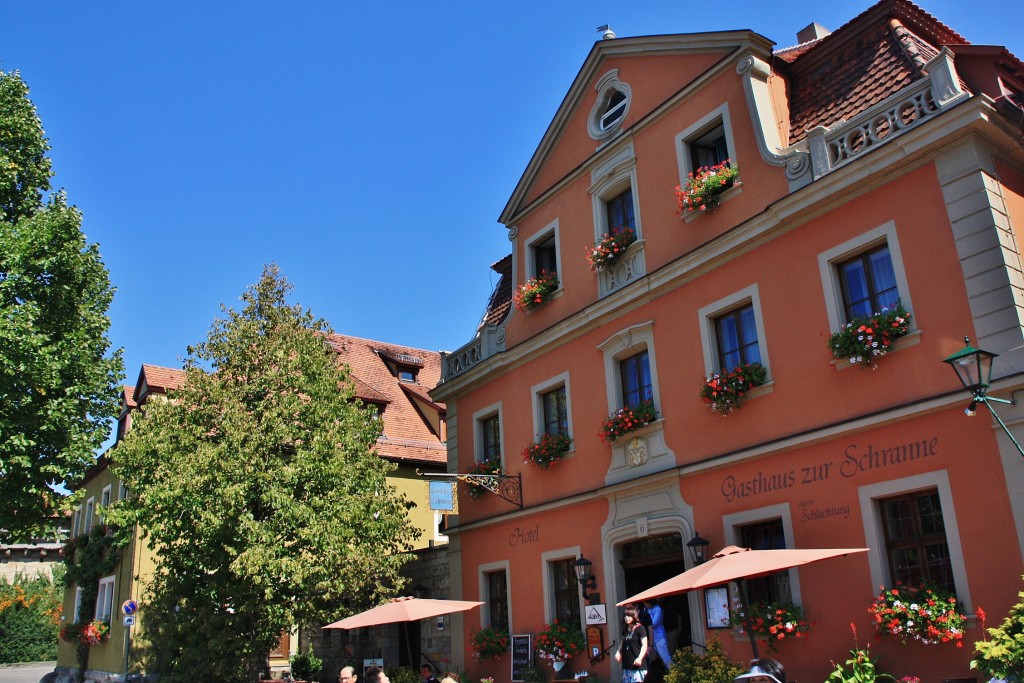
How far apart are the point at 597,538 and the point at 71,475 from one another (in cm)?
1207

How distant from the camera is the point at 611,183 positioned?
16141 millimetres

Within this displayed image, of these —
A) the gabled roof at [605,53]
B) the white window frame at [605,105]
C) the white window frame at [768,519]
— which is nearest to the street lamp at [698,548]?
the white window frame at [768,519]

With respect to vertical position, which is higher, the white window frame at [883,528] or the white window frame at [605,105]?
the white window frame at [605,105]

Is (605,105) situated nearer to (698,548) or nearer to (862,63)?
(862,63)

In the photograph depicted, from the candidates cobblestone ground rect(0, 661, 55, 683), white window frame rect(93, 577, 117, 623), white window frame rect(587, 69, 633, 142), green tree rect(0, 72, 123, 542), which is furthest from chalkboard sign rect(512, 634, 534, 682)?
cobblestone ground rect(0, 661, 55, 683)

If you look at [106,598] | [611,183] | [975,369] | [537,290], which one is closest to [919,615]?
[975,369]

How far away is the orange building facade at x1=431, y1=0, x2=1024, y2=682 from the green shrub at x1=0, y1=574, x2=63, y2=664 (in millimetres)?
39681

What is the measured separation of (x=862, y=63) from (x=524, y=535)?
10.3 m

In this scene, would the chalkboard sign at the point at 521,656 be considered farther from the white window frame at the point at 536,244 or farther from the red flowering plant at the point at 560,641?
the white window frame at the point at 536,244

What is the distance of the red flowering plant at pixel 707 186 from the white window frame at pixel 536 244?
3.77 m

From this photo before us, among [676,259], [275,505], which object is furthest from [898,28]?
[275,505]

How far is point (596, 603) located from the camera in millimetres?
14656

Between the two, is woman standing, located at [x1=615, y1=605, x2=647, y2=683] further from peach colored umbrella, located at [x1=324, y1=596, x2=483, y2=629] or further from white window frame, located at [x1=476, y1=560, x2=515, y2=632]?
white window frame, located at [x1=476, y1=560, x2=515, y2=632]

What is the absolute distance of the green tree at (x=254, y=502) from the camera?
16031 mm
